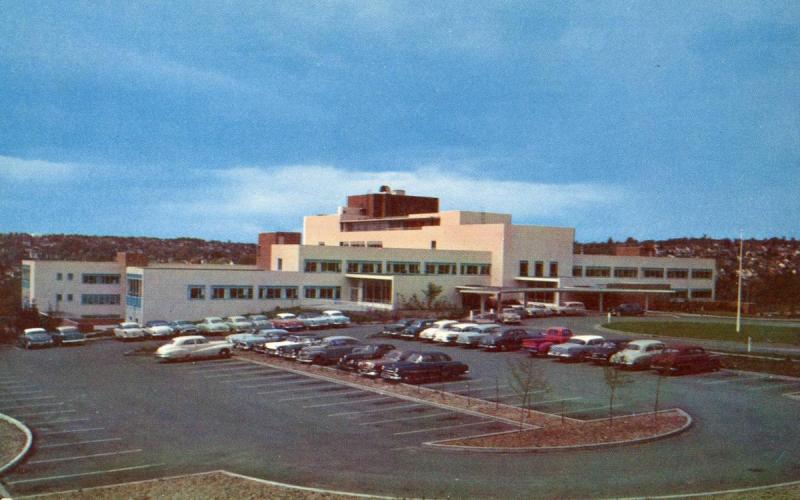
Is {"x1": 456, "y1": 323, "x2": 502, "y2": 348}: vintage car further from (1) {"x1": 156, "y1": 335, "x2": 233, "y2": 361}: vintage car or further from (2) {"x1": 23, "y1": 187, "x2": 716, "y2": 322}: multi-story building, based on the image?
(2) {"x1": 23, "y1": 187, "x2": 716, "y2": 322}: multi-story building

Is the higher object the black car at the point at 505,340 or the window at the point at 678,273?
the window at the point at 678,273

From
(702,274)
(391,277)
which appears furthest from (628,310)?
(702,274)

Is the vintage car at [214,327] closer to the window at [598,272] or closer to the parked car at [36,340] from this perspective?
the parked car at [36,340]

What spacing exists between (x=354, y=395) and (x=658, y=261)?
2900 inches

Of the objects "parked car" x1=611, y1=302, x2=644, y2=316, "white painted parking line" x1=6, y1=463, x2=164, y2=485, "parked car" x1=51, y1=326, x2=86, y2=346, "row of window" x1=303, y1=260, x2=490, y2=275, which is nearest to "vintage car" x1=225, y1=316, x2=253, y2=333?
"parked car" x1=51, y1=326, x2=86, y2=346

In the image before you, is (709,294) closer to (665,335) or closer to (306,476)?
(665,335)

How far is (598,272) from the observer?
90.5 meters

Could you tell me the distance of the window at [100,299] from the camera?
261 ft

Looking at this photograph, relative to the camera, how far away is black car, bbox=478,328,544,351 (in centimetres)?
4484

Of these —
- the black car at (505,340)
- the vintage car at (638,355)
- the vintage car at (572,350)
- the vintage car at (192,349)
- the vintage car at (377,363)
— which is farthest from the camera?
the black car at (505,340)

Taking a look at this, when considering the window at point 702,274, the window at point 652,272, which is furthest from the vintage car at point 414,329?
the window at point 702,274

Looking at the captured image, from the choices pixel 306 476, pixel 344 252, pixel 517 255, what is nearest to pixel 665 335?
pixel 517 255

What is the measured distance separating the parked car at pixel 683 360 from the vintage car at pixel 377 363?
12454mm

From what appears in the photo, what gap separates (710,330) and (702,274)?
4113 cm
